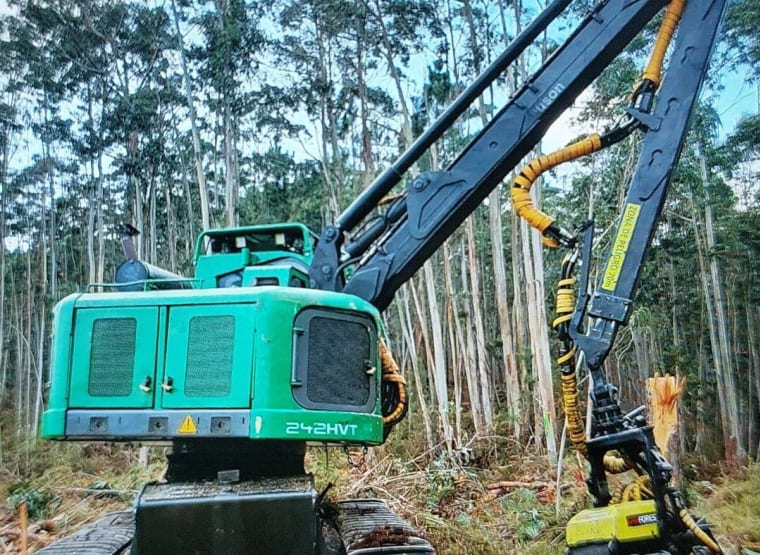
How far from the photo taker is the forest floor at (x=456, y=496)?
800 centimetres

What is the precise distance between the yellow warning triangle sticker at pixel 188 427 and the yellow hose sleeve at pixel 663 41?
3.64 metres

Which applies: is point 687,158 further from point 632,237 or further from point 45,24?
point 45,24

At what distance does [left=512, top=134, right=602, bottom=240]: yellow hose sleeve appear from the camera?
4.62 metres

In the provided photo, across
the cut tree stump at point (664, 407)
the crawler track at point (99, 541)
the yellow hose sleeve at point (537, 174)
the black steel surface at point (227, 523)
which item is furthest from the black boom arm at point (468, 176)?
the cut tree stump at point (664, 407)

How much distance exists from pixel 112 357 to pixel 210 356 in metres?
0.62

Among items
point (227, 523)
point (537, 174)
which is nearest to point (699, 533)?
point (537, 174)

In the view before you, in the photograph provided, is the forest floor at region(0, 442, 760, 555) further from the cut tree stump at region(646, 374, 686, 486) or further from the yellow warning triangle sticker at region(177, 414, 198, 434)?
the yellow warning triangle sticker at region(177, 414, 198, 434)

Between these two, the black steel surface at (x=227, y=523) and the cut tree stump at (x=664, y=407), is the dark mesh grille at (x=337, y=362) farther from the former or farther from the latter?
the cut tree stump at (x=664, y=407)

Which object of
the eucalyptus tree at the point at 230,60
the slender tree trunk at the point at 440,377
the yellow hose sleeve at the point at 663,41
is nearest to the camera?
the yellow hose sleeve at the point at 663,41

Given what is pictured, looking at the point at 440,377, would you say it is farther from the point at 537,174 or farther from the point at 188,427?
the point at 188,427

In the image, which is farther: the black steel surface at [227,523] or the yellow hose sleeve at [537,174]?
the yellow hose sleeve at [537,174]

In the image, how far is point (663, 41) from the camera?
15.6ft

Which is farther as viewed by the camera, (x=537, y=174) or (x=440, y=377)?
(x=440, y=377)

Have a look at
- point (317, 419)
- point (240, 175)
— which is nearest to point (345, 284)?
point (317, 419)
